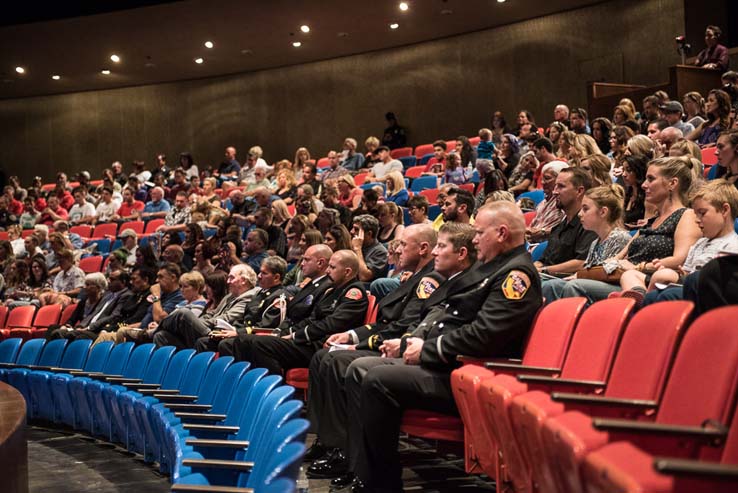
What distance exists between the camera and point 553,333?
2.62 m

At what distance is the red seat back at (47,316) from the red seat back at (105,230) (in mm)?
3317

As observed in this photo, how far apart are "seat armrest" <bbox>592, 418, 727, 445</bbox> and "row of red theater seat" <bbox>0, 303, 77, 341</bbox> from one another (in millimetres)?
6101

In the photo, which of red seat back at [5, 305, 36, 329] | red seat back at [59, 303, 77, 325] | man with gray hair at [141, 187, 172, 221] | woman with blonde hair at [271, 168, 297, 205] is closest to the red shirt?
man with gray hair at [141, 187, 172, 221]

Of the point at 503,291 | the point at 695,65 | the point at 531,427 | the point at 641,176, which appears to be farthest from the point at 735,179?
the point at 695,65

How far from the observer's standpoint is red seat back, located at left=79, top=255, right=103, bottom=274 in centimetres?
887

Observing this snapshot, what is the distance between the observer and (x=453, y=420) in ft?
9.65

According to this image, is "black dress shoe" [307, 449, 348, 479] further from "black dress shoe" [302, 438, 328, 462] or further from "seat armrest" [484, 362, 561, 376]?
"seat armrest" [484, 362, 561, 376]

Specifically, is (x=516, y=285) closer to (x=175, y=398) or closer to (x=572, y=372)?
(x=572, y=372)

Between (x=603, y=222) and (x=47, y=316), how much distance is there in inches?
200

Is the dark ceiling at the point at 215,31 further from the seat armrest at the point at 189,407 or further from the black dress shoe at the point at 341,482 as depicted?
the black dress shoe at the point at 341,482

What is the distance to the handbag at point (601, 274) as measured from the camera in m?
3.29

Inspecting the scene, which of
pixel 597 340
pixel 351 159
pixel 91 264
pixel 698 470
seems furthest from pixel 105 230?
pixel 698 470

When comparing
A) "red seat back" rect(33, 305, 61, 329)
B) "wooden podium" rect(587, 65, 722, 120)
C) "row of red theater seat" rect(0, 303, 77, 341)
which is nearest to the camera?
"row of red theater seat" rect(0, 303, 77, 341)

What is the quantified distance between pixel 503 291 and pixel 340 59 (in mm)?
11508
